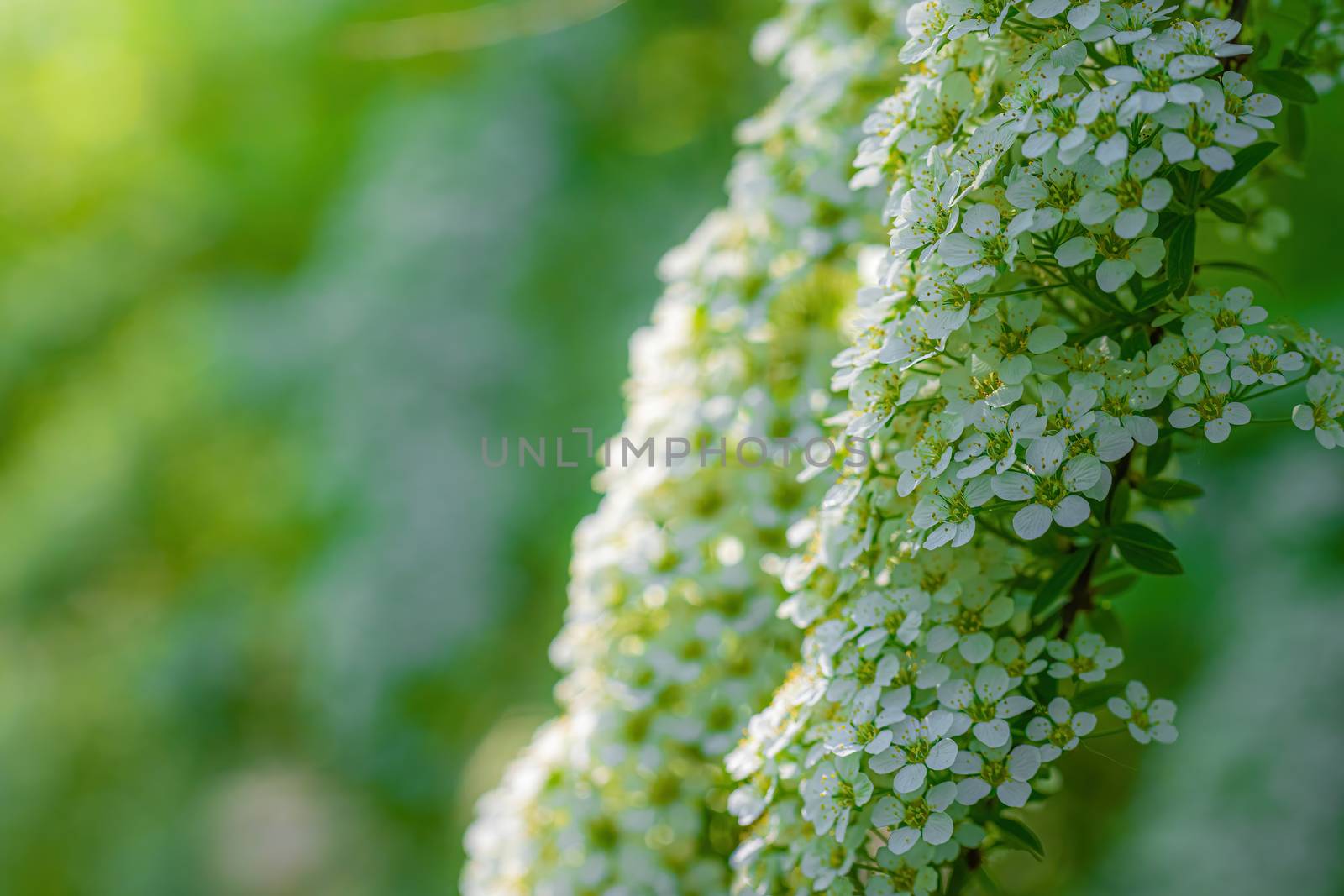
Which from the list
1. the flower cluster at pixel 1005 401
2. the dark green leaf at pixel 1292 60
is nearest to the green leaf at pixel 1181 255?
the flower cluster at pixel 1005 401

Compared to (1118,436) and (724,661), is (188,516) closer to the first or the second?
(724,661)

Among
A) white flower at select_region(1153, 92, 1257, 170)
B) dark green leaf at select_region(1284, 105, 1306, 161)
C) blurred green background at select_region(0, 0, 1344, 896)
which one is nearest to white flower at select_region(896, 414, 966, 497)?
white flower at select_region(1153, 92, 1257, 170)

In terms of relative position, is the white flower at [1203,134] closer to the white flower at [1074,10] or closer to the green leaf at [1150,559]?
the white flower at [1074,10]

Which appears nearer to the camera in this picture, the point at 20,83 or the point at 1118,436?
the point at 1118,436

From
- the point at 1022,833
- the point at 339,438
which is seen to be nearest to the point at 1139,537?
the point at 1022,833

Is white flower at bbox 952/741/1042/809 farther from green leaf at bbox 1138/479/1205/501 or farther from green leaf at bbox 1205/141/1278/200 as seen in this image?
green leaf at bbox 1205/141/1278/200

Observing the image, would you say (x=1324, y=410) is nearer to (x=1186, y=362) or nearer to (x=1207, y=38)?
(x=1186, y=362)

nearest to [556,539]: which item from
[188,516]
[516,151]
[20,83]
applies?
[516,151]
